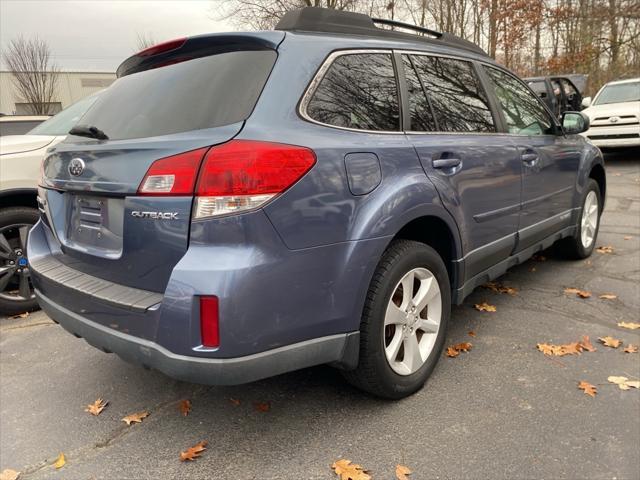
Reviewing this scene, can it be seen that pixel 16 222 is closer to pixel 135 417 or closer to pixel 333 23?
pixel 135 417

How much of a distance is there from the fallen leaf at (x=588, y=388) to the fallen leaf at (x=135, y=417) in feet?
7.70

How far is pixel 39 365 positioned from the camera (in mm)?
3260

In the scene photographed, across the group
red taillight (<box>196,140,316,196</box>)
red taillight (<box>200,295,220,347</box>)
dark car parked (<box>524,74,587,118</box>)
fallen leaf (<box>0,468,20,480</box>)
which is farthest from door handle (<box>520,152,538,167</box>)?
dark car parked (<box>524,74,587,118</box>)

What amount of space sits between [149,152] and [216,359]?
2.87 ft

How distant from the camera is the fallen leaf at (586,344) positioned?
3.12m

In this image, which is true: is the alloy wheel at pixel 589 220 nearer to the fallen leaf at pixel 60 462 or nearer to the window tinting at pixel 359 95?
the window tinting at pixel 359 95

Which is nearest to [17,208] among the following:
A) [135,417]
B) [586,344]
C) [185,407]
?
[135,417]

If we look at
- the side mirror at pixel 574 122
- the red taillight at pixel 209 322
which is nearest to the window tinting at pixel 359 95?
the red taillight at pixel 209 322

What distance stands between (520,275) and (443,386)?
88.9 inches

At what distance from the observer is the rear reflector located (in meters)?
1.83

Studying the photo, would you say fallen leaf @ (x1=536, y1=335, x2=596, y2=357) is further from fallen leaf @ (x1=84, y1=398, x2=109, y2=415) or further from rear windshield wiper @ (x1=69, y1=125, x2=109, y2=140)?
rear windshield wiper @ (x1=69, y1=125, x2=109, y2=140)

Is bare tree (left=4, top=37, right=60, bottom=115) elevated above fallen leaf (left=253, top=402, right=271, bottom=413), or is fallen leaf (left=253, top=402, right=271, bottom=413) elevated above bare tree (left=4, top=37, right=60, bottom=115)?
bare tree (left=4, top=37, right=60, bottom=115)

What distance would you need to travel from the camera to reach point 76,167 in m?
2.30

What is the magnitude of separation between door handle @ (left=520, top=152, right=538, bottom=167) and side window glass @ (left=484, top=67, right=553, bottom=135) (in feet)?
0.62
